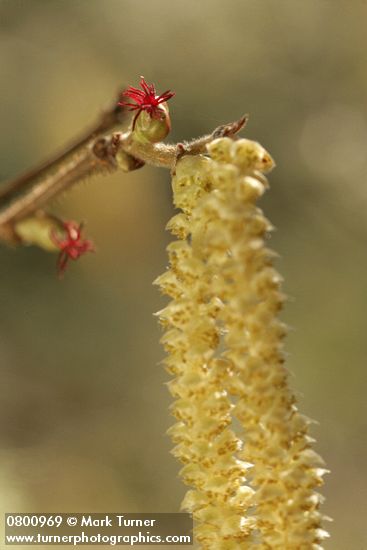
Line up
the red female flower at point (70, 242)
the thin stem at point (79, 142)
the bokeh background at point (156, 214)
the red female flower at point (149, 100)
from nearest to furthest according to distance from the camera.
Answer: the red female flower at point (149, 100) < the thin stem at point (79, 142) < the red female flower at point (70, 242) < the bokeh background at point (156, 214)

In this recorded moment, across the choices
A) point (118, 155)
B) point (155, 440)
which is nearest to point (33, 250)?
point (155, 440)

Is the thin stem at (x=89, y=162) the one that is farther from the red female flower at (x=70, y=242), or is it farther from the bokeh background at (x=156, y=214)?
the bokeh background at (x=156, y=214)

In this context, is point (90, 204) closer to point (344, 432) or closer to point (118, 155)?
point (344, 432)

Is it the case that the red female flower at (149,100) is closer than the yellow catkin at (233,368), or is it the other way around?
the yellow catkin at (233,368)

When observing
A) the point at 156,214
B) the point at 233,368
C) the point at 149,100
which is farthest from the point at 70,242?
the point at 156,214

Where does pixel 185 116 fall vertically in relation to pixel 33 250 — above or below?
above

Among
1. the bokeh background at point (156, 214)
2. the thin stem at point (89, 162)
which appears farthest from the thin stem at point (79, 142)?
the bokeh background at point (156, 214)
